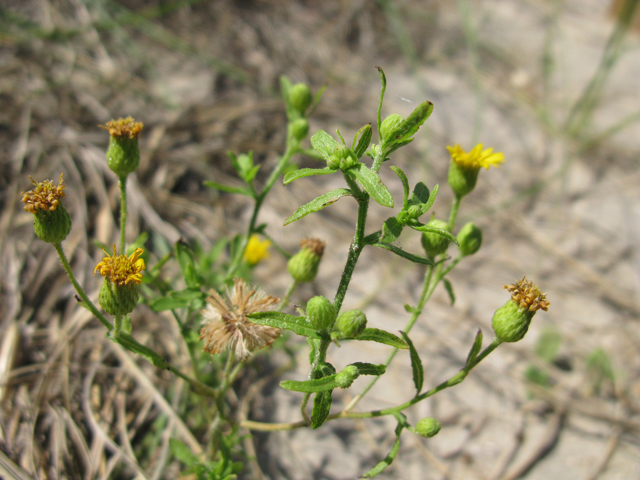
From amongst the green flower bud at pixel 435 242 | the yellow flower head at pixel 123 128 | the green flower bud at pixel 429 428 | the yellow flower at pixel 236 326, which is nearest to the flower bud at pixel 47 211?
the yellow flower head at pixel 123 128

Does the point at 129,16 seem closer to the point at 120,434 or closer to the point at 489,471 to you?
the point at 120,434

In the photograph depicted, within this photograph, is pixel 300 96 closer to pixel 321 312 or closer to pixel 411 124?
pixel 411 124

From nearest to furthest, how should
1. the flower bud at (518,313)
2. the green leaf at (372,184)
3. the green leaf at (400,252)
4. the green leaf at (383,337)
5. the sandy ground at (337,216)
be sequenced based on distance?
the green leaf at (372,184) → the green leaf at (400,252) → the green leaf at (383,337) → the flower bud at (518,313) → the sandy ground at (337,216)

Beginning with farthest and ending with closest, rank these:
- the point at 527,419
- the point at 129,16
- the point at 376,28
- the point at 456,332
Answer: the point at 376,28
the point at 129,16
the point at 456,332
the point at 527,419

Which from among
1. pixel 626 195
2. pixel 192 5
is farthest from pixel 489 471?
pixel 192 5

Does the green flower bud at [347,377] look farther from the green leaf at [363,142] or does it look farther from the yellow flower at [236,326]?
the green leaf at [363,142]

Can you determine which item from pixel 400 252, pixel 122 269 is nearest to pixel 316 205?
pixel 400 252
